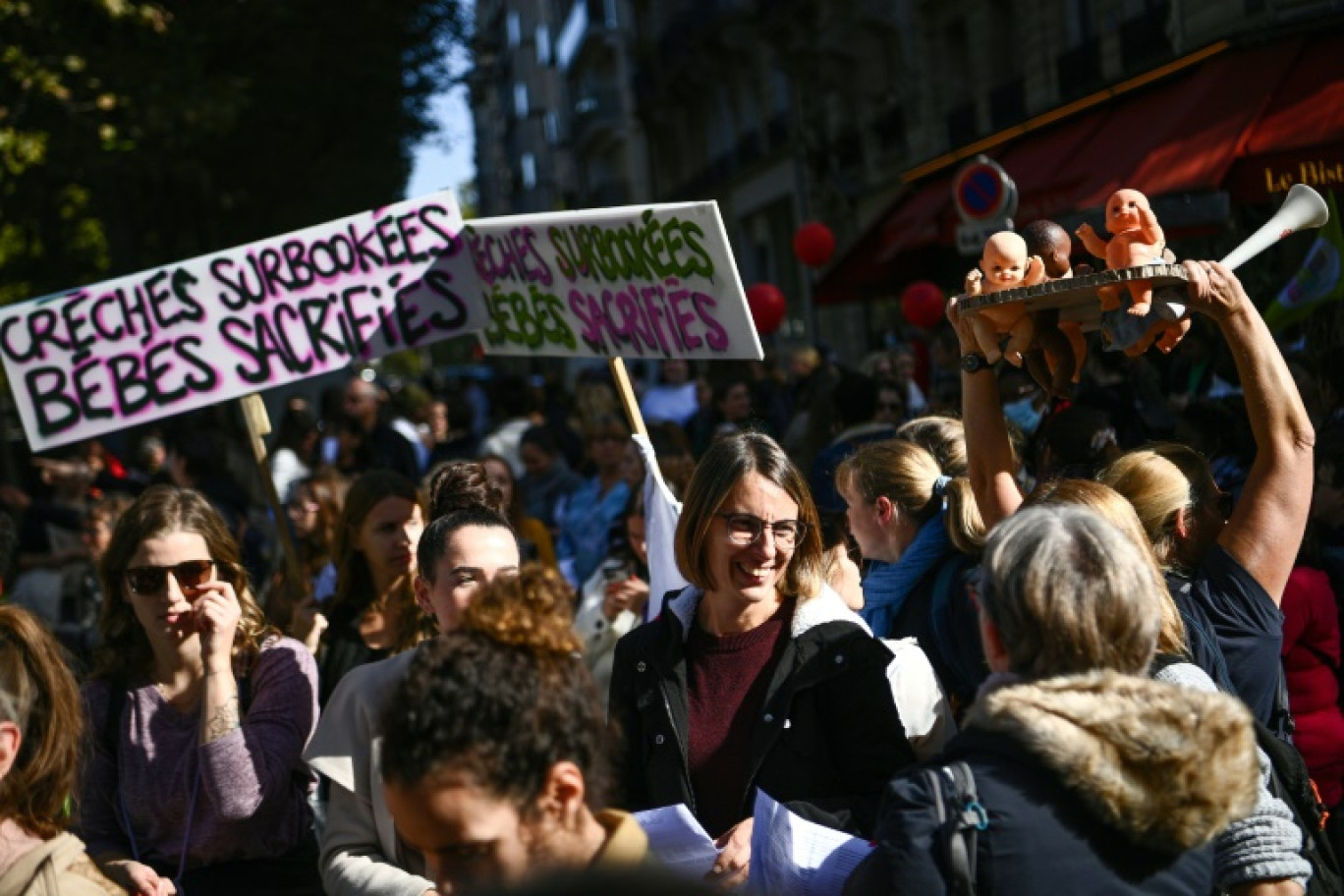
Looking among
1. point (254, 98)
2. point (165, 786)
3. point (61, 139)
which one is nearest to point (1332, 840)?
point (165, 786)

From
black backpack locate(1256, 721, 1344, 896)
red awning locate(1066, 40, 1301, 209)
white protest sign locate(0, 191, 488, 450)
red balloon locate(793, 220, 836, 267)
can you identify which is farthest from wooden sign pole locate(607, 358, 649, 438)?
red balloon locate(793, 220, 836, 267)

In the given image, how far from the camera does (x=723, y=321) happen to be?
5578 mm

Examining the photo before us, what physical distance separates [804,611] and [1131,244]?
39.5 inches

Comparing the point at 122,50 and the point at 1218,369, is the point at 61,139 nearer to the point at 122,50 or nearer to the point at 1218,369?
the point at 122,50

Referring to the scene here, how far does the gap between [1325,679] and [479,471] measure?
2.43 m

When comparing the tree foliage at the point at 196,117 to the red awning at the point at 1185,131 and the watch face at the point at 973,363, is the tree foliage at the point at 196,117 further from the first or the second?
the watch face at the point at 973,363

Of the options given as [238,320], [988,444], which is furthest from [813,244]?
[988,444]

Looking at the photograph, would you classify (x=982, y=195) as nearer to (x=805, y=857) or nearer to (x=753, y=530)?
(x=753, y=530)

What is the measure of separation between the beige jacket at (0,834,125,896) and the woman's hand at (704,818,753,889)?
1.11 m

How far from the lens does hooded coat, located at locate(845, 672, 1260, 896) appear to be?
2607 millimetres

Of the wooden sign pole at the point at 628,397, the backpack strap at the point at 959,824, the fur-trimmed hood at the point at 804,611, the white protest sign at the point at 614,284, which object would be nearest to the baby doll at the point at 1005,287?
the fur-trimmed hood at the point at 804,611

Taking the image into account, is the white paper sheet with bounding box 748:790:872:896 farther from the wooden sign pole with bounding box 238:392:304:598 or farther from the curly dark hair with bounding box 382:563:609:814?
the wooden sign pole with bounding box 238:392:304:598

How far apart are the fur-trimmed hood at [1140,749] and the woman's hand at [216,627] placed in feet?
6.91

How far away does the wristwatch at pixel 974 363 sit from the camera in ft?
12.5
